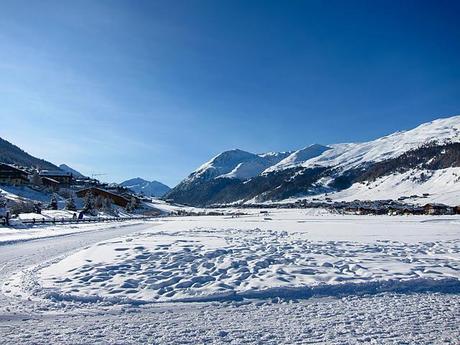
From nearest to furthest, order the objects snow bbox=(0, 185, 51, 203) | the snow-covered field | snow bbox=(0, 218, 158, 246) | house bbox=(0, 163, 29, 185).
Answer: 1. the snow-covered field
2. snow bbox=(0, 218, 158, 246)
3. snow bbox=(0, 185, 51, 203)
4. house bbox=(0, 163, 29, 185)

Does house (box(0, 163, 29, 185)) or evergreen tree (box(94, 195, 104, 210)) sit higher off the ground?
house (box(0, 163, 29, 185))

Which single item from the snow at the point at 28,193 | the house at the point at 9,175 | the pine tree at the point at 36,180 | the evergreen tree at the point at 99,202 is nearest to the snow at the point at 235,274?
the evergreen tree at the point at 99,202

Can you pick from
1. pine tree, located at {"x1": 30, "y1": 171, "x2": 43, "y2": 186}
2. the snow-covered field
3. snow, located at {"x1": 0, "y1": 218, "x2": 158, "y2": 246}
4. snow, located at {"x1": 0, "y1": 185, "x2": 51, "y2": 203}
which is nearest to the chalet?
pine tree, located at {"x1": 30, "y1": 171, "x2": 43, "y2": 186}

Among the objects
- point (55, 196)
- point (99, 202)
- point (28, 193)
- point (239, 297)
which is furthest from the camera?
point (28, 193)

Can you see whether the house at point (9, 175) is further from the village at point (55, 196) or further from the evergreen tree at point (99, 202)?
the evergreen tree at point (99, 202)

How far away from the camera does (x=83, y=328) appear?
26.5ft

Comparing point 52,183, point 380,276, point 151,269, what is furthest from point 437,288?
point 52,183

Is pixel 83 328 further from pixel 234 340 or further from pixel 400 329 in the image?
pixel 400 329

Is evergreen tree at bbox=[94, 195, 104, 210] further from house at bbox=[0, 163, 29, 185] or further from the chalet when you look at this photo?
the chalet

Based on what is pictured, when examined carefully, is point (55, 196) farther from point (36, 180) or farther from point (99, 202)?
point (36, 180)

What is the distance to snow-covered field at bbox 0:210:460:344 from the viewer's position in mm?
7703

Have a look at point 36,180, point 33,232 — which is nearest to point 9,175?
point 36,180

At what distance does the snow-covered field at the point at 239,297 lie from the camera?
770cm

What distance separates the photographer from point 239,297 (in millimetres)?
10461
